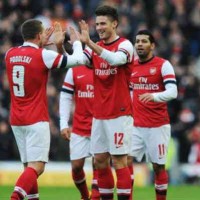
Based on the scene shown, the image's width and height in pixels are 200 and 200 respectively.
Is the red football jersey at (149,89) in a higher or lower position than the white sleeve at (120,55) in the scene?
lower

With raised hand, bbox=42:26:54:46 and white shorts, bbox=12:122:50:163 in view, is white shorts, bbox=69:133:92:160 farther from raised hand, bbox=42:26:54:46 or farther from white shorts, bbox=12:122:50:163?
raised hand, bbox=42:26:54:46

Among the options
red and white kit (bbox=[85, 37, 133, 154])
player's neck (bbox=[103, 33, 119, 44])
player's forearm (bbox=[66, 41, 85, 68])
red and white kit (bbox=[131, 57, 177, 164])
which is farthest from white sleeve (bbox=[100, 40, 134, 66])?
red and white kit (bbox=[131, 57, 177, 164])

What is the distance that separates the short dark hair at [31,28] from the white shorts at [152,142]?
2698 millimetres

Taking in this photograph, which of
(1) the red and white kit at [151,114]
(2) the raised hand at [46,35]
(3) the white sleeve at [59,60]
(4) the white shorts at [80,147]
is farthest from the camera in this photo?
(4) the white shorts at [80,147]

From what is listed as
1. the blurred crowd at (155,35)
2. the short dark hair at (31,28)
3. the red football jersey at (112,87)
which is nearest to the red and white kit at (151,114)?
the red football jersey at (112,87)

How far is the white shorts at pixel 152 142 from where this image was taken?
52.5ft

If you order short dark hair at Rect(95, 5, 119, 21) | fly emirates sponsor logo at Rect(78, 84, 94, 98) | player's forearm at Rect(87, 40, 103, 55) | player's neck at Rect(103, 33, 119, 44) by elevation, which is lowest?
fly emirates sponsor logo at Rect(78, 84, 94, 98)

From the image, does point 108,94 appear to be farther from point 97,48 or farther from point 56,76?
point 56,76

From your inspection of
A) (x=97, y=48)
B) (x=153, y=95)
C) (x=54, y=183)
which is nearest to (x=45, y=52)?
(x=97, y=48)

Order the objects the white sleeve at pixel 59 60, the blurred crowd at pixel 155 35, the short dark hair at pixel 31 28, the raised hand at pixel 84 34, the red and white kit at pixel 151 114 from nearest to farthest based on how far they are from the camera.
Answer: the raised hand at pixel 84 34
the white sleeve at pixel 59 60
the short dark hair at pixel 31 28
the red and white kit at pixel 151 114
the blurred crowd at pixel 155 35

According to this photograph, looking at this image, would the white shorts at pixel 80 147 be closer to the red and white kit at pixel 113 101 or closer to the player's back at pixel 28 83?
the red and white kit at pixel 113 101

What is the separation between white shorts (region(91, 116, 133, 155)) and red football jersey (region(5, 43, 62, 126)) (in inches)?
30.1

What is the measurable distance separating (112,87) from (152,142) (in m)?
1.95

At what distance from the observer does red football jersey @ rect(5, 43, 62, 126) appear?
1417 centimetres
